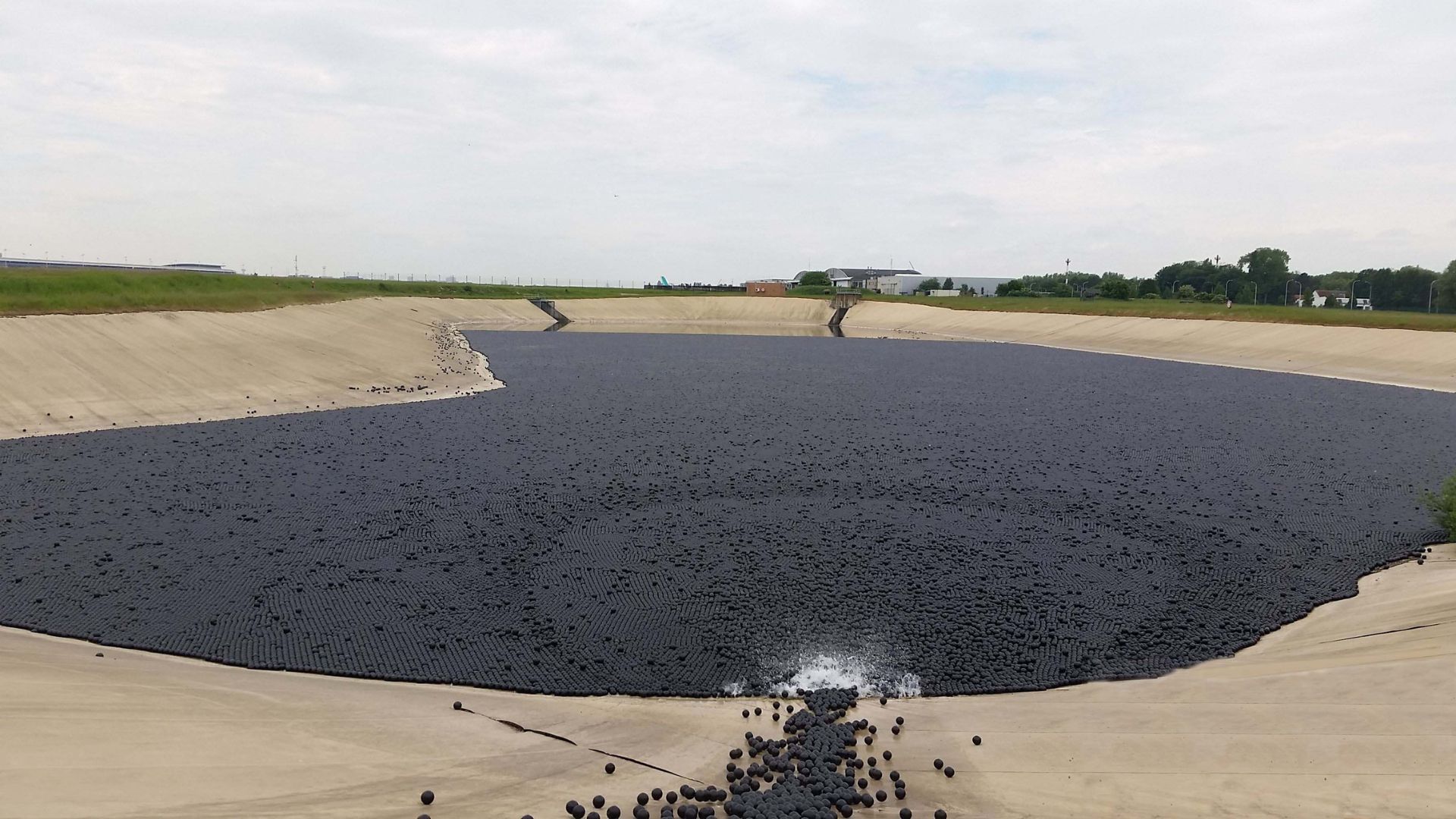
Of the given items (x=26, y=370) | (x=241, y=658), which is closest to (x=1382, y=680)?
(x=241, y=658)

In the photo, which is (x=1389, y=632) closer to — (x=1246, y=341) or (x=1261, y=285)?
(x=1246, y=341)

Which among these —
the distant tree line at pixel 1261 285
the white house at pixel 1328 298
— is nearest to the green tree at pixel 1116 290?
the distant tree line at pixel 1261 285

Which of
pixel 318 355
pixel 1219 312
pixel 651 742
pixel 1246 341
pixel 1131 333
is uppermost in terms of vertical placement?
pixel 1219 312

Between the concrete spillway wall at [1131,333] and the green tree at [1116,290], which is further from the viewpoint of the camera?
the green tree at [1116,290]

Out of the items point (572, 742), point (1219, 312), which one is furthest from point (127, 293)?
point (1219, 312)

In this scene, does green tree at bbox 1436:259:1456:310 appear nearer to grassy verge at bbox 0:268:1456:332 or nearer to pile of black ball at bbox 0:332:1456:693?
grassy verge at bbox 0:268:1456:332

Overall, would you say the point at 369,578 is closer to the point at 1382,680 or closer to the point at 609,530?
the point at 609,530

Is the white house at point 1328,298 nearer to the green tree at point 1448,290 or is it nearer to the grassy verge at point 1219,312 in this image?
the green tree at point 1448,290

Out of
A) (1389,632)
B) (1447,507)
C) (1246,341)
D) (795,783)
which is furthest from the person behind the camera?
(1246,341)
